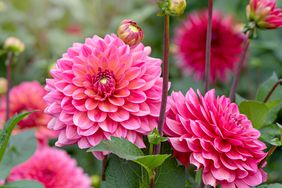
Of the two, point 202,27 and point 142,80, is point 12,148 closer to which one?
point 142,80

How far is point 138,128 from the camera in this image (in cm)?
66

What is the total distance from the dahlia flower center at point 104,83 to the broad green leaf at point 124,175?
0.07 metres

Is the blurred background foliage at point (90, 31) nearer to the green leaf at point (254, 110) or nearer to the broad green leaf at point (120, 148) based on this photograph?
the green leaf at point (254, 110)

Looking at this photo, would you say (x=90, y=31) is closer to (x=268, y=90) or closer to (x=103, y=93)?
(x=268, y=90)

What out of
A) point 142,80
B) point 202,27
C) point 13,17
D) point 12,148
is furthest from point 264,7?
point 13,17

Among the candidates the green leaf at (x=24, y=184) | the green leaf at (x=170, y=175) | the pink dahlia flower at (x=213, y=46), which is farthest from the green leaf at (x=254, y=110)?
the pink dahlia flower at (x=213, y=46)

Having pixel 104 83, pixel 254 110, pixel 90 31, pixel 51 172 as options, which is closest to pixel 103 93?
pixel 104 83

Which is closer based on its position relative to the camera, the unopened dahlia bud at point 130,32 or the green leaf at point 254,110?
the unopened dahlia bud at point 130,32

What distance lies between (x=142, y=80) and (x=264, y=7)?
22 cm

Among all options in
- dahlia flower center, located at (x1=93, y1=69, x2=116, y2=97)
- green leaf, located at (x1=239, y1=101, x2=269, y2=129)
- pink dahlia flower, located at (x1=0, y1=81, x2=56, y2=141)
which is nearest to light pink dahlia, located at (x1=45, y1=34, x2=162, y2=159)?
dahlia flower center, located at (x1=93, y1=69, x2=116, y2=97)

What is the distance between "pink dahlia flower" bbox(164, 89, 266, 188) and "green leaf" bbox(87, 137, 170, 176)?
33mm

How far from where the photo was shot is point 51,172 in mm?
986

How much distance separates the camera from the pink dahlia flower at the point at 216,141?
65 centimetres

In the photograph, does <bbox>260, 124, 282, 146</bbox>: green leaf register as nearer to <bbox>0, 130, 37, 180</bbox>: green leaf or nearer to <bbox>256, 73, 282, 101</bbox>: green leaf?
<bbox>256, 73, 282, 101</bbox>: green leaf
